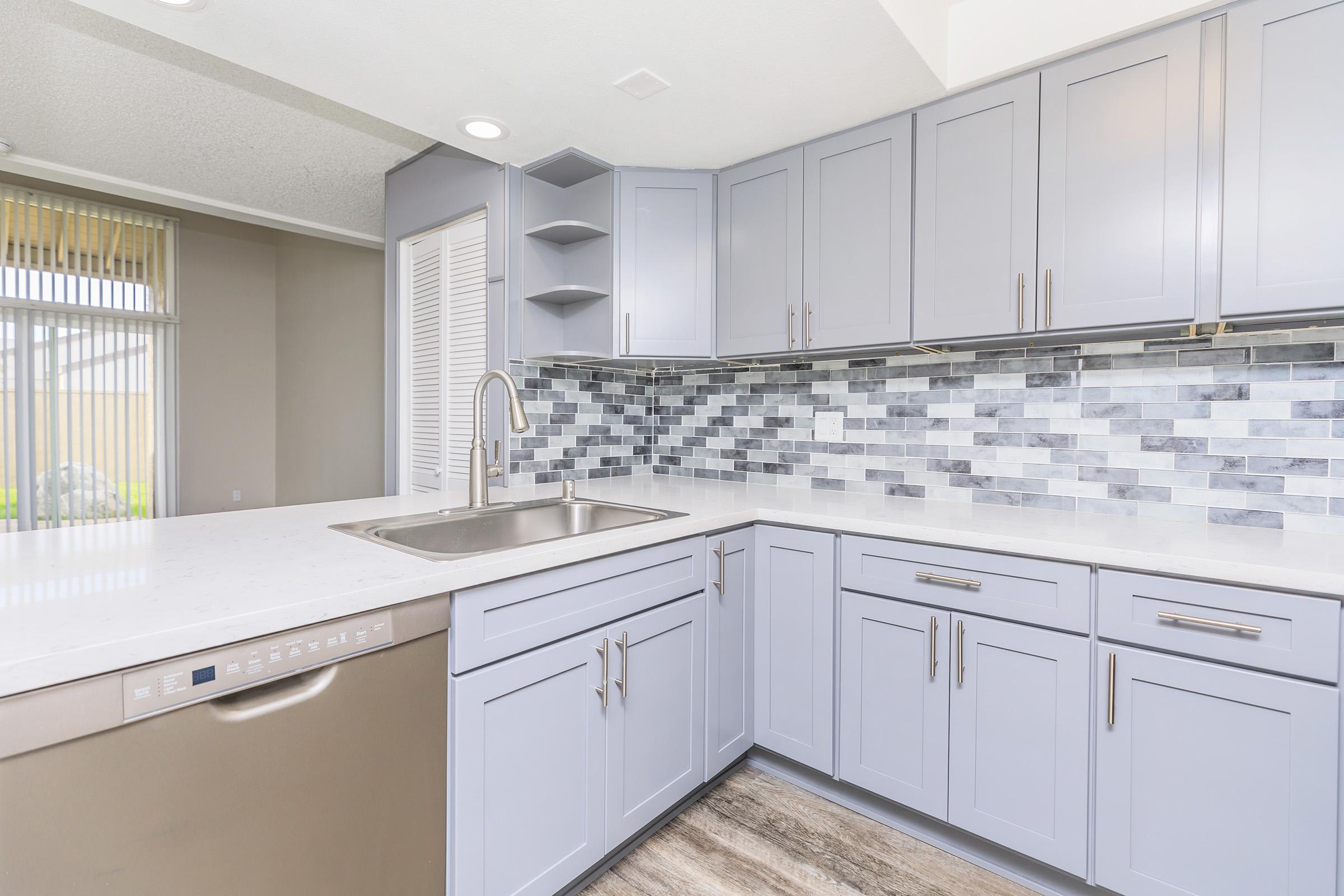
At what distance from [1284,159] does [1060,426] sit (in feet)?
2.81

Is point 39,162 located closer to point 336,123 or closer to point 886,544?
point 336,123

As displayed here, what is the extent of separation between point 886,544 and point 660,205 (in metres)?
1.62

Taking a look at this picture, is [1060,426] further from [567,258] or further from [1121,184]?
[567,258]

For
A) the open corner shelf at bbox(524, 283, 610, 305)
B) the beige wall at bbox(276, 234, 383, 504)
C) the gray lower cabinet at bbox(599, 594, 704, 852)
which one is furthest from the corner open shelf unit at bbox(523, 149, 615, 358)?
the beige wall at bbox(276, 234, 383, 504)

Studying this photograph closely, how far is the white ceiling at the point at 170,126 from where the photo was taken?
213 centimetres

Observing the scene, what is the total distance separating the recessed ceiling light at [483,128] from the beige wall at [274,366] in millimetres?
3019

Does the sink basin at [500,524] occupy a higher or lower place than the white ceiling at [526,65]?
lower

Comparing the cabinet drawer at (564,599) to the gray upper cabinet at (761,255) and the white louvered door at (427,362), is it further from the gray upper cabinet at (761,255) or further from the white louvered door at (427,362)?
the white louvered door at (427,362)

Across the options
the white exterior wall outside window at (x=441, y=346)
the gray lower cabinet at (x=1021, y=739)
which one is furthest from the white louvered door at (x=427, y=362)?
the gray lower cabinet at (x=1021, y=739)

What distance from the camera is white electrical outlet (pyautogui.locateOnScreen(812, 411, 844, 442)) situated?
2.47 metres

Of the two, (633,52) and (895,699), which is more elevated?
(633,52)

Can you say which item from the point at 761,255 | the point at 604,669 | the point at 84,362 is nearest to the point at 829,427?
the point at 761,255

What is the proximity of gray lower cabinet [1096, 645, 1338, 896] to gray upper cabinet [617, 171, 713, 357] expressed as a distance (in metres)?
1.75

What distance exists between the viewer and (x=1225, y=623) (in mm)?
1271
